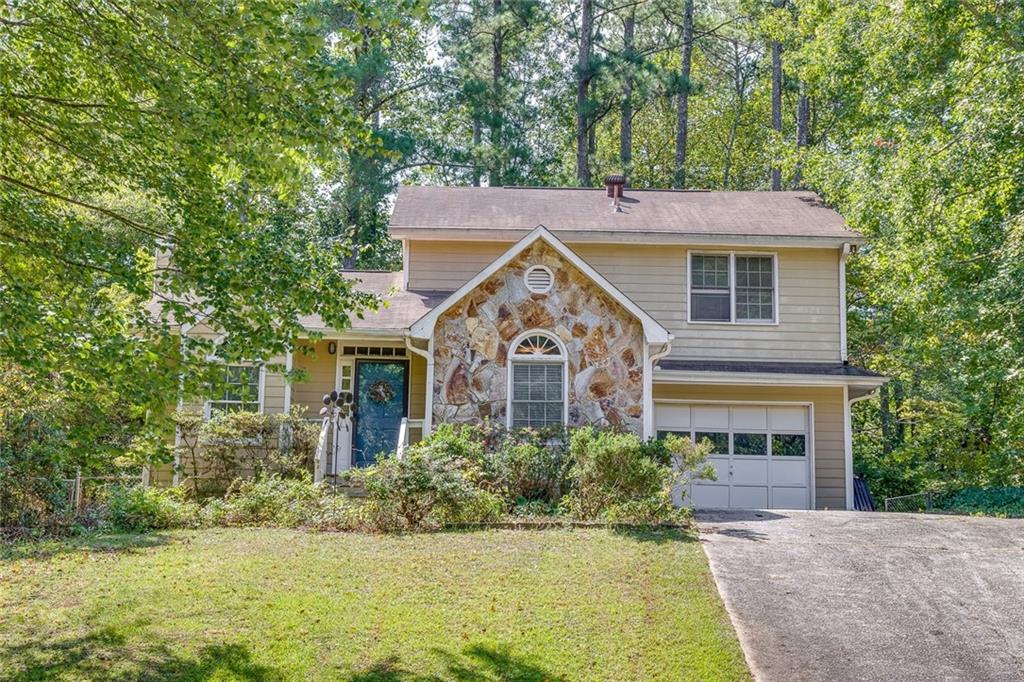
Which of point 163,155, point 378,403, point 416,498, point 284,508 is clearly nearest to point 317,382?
point 378,403

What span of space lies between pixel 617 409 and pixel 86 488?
26.0 feet

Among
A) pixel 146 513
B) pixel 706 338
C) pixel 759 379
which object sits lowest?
pixel 146 513

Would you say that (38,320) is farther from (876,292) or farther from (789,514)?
(876,292)

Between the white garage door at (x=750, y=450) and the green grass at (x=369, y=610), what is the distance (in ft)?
20.8

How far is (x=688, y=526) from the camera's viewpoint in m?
10.9

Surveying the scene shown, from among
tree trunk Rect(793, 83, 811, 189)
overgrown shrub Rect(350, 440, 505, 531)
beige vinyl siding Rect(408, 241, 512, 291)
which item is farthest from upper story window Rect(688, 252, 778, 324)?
tree trunk Rect(793, 83, 811, 189)

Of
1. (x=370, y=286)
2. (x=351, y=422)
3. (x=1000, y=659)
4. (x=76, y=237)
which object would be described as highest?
(x=370, y=286)

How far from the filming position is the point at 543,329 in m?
13.6

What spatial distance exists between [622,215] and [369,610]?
11617 millimetres

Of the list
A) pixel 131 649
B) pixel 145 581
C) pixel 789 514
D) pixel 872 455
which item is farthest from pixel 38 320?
pixel 872 455

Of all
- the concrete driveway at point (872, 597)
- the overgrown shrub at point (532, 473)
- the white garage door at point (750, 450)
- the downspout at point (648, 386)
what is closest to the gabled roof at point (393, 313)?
the overgrown shrub at point (532, 473)

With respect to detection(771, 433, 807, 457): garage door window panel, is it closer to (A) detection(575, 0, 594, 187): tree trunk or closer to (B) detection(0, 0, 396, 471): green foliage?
(B) detection(0, 0, 396, 471): green foliage

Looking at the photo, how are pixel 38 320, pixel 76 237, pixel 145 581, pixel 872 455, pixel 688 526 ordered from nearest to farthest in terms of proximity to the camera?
pixel 38 320 < pixel 76 237 < pixel 145 581 < pixel 688 526 < pixel 872 455

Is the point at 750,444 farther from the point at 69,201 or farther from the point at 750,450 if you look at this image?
the point at 69,201
